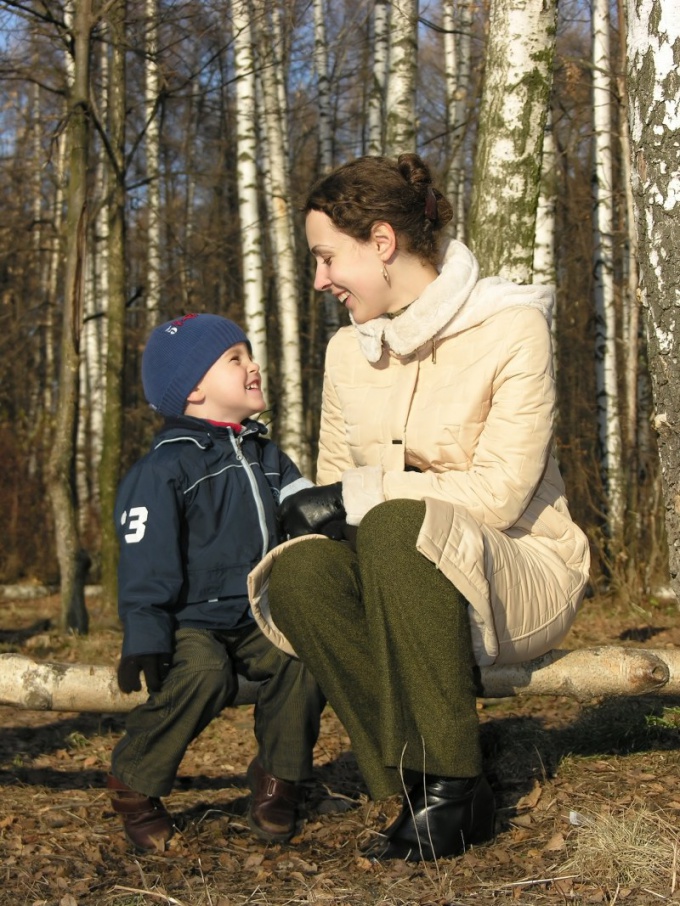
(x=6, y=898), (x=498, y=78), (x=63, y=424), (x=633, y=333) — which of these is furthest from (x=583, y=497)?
(x=6, y=898)

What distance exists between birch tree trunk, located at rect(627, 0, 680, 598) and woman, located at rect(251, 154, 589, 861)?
323 mm

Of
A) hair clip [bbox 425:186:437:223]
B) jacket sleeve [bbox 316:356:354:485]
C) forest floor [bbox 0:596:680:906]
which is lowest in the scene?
forest floor [bbox 0:596:680:906]

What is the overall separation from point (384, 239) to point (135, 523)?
1.16 meters

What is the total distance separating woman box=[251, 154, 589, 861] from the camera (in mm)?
2547

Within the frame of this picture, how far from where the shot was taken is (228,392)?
10.9 feet

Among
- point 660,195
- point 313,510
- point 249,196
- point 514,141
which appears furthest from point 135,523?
point 249,196

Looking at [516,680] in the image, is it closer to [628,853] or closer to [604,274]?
[628,853]

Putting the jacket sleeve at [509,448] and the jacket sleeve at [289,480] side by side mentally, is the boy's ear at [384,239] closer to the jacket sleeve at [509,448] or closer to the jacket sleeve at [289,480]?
the jacket sleeve at [509,448]

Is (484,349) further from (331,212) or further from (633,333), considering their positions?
(633,333)

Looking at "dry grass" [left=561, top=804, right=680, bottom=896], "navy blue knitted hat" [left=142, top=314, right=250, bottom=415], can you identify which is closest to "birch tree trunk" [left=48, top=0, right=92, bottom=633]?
"navy blue knitted hat" [left=142, top=314, right=250, bottom=415]

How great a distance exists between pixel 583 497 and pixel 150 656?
8337 millimetres

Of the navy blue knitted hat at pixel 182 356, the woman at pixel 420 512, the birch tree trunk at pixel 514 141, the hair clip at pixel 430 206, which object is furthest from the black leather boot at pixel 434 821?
the birch tree trunk at pixel 514 141

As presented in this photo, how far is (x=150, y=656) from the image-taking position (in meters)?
2.87

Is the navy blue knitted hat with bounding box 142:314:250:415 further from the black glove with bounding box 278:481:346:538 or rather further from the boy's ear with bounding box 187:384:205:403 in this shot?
the black glove with bounding box 278:481:346:538
